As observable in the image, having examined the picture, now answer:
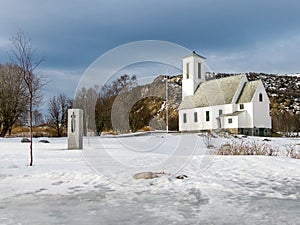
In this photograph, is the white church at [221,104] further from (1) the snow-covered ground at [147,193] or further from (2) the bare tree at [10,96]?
(1) the snow-covered ground at [147,193]

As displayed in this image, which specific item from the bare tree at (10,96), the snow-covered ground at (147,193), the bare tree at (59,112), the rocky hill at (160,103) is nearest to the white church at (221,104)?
the rocky hill at (160,103)

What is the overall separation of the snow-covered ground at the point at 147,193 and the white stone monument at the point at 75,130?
4.92 metres

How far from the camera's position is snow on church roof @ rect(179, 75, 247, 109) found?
38719mm

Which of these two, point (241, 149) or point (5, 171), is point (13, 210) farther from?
point (241, 149)

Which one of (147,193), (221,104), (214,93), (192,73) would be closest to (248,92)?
(221,104)

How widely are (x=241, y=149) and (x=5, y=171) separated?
979 cm

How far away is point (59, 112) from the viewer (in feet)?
127

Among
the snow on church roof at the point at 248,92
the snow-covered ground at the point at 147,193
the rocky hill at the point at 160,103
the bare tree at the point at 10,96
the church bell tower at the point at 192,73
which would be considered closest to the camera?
the snow-covered ground at the point at 147,193

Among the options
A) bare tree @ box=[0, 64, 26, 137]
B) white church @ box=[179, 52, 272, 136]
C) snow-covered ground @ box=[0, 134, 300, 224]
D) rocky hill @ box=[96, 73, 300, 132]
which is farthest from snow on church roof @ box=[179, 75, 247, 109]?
snow-covered ground @ box=[0, 134, 300, 224]

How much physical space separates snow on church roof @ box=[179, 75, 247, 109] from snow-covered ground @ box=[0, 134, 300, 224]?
94.3 feet

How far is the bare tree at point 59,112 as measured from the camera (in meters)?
37.4

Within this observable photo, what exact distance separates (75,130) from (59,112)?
23782 mm

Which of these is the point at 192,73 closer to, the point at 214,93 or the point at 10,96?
the point at 214,93

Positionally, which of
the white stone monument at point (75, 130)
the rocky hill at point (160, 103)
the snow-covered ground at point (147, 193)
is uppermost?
the rocky hill at point (160, 103)
